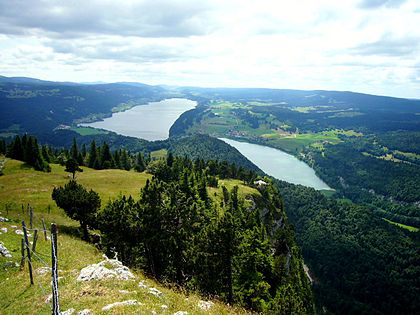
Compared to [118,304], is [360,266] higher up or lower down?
lower down

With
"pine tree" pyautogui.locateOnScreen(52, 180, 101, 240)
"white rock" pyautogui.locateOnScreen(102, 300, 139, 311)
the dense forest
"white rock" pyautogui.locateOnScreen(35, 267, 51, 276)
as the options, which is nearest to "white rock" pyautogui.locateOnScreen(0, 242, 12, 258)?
"white rock" pyautogui.locateOnScreen(35, 267, 51, 276)

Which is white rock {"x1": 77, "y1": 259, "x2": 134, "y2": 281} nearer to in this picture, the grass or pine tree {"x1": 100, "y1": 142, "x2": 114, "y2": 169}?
the grass

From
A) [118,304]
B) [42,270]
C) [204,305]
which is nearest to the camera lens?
[118,304]

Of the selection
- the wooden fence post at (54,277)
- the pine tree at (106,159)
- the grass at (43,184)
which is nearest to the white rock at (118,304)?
the wooden fence post at (54,277)

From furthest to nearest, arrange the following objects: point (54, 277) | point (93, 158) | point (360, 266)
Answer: point (360, 266), point (93, 158), point (54, 277)

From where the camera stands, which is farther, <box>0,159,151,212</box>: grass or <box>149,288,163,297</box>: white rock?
<box>0,159,151,212</box>: grass

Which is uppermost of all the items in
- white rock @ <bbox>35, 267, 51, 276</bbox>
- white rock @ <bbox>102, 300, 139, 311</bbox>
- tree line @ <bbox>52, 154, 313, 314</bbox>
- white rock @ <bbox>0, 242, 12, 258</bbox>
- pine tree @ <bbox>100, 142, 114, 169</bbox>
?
white rock @ <bbox>102, 300, 139, 311</bbox>

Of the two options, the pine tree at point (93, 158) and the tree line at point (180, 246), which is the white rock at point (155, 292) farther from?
the pine tree at point (93, 158)

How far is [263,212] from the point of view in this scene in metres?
120

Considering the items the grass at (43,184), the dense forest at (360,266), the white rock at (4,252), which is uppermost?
the white rock at (4,252)

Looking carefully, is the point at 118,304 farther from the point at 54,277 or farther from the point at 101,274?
the point at 101,274

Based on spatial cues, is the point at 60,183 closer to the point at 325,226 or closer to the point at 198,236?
the point at 198,236

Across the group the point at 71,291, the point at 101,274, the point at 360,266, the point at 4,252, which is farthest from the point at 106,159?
the point at 360,266

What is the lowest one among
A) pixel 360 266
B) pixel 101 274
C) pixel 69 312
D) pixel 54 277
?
pixel 360 266
